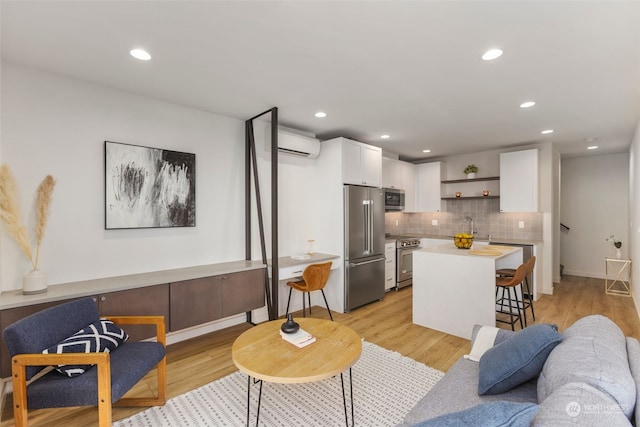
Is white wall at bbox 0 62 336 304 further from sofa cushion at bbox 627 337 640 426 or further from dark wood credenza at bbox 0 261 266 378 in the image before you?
sofa cushion at bbox 627 337 640 426

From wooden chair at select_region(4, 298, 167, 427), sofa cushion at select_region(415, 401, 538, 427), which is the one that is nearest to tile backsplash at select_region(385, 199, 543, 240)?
wooden chair at select_region(4, 298, 167, 427)

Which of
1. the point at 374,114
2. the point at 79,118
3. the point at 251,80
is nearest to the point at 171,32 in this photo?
the point at 251,80

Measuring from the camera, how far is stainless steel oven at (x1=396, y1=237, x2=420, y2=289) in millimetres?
5328

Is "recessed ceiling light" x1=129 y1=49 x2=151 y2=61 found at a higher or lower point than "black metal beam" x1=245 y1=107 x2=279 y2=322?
higher

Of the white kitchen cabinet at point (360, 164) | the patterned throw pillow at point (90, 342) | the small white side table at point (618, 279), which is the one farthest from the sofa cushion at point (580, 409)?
the small white side table at point (618, 279)

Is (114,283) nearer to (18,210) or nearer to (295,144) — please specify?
(18,210)

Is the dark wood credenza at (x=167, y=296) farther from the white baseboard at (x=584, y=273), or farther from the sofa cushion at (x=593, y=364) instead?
the white baseboard at (x=584, y=273)

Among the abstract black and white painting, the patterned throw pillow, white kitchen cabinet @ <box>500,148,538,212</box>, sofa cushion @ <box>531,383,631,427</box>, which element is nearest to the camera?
sofa cushion @ <box>531,383,631,427</box>

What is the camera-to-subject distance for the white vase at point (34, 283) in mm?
2297

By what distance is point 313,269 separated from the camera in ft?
11.5

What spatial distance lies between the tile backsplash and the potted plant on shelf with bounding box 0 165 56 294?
5111 millimetres

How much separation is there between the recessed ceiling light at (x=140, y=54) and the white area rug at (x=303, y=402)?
2587 millimetres

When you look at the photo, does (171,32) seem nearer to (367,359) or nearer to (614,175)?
(367,359)

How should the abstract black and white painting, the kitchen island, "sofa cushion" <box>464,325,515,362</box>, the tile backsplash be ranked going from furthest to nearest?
the tile backsplash → the kitchen island → the abstract black and white painting → "sofa cushion" <box>464,325,515,362</box>
